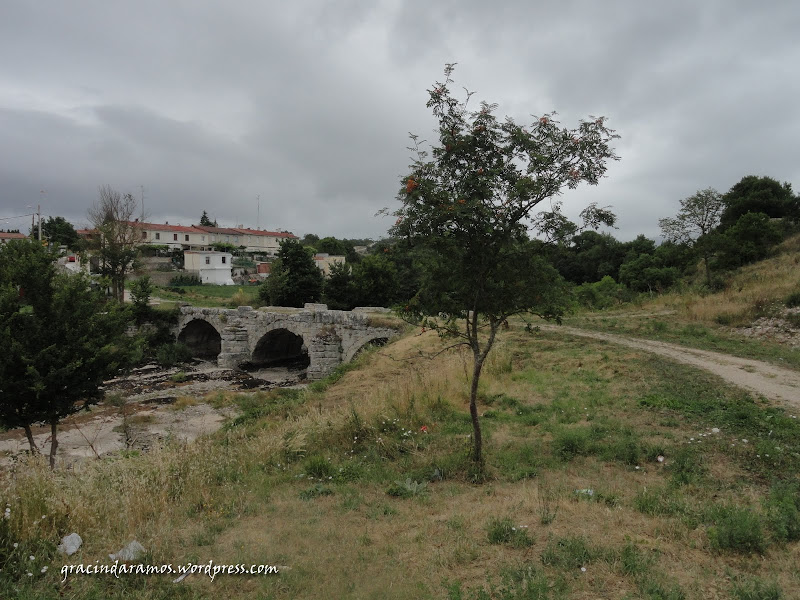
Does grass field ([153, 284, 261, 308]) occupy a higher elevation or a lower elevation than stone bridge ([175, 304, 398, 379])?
higher

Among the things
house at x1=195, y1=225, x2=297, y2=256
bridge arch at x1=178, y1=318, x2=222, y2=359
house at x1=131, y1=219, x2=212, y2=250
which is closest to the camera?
bridge arch at x1=178, y1=318, x2=222, y2=359

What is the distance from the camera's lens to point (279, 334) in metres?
28.3

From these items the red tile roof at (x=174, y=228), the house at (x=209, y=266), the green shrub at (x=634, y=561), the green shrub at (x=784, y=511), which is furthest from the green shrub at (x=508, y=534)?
the red tile roof at (x=174, y=228)

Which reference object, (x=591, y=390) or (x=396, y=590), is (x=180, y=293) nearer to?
(x=591, y=390)

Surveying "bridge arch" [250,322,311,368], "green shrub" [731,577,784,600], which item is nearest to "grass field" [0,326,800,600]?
"green shrub" [731,577,784,600]

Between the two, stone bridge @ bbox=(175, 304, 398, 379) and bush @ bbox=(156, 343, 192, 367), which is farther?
bush @ bbox=(156, 343, 192, 367)

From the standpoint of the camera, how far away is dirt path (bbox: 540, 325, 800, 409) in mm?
7582

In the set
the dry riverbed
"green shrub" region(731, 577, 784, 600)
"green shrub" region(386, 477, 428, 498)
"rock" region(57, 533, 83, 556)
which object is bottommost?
the dry riverbed

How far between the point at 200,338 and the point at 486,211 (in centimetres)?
3135

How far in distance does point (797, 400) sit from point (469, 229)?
5.97m

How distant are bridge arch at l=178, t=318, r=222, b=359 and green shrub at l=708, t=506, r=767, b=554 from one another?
3003 centimetres

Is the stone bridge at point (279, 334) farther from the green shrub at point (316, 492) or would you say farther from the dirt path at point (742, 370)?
the green shrub at point (316, 492)

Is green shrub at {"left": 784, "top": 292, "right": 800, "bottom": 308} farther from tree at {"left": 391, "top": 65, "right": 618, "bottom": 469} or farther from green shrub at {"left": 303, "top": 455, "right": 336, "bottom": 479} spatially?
green shrub at {"left": 303, "top": 455, "right": 336, "bottom": 479}

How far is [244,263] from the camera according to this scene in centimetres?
5953
